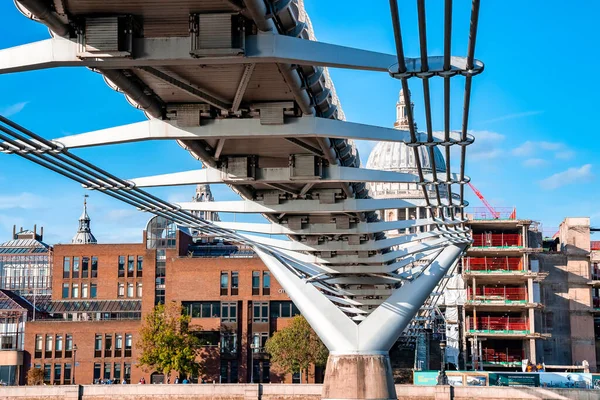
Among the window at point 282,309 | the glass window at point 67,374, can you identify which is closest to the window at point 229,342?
the window at point 282,309

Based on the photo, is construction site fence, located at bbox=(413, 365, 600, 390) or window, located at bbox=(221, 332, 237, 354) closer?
construction site fence, located at bbox=(413, 365, 600, 390)

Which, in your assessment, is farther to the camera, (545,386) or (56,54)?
(545,386)

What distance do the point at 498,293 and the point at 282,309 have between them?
17792mm

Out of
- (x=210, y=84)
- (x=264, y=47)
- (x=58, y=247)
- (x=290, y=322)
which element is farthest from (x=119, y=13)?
(x=58, y=247)

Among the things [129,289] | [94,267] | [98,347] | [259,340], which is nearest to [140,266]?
[129,289]

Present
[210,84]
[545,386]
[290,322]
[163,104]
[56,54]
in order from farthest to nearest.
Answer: [290,322]
[545,386]
[163,104]
[210,84]
[56,54]

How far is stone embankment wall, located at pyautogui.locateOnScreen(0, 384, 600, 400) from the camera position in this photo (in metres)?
57.3

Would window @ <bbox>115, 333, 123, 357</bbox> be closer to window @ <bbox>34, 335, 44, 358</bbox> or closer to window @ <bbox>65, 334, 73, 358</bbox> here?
window @ <bbox>65, 334, 73, 358</bbox>

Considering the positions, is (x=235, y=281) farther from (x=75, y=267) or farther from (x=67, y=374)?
(x=75, y=267)

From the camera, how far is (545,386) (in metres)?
59.4

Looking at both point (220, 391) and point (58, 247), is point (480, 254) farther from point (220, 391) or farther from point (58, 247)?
point (58, 247)

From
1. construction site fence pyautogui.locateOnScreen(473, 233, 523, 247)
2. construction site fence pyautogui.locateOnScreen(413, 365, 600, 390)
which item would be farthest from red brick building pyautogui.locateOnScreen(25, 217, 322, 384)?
construction site fence pyautogui.locateOnScreen(413, 365, 600, 390)

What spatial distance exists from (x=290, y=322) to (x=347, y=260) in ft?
123

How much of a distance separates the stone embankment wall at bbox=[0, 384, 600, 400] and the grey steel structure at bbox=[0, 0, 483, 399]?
20153 mm
